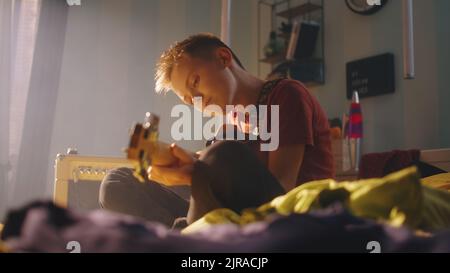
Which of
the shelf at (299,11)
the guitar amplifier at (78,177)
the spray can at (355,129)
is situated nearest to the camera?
the guitar amplifier at (78,177)

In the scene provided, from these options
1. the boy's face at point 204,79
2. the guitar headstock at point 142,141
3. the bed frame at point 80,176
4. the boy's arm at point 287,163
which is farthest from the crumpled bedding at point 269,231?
the bed frame at point 80,176

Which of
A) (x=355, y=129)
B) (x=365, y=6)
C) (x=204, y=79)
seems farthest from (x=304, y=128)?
(x=365, y=6)

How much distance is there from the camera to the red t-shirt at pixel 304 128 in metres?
0.98

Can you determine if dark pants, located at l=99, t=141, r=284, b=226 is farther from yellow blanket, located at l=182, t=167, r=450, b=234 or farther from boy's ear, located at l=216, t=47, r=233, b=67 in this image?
boy's ear, located at l=216, t=47, r=233, b=67

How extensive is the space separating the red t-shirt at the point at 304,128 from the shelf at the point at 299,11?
1.67m

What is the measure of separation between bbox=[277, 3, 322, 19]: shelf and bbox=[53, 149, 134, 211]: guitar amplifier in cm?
153

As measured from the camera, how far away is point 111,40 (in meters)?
2.59

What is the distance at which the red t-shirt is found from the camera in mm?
976

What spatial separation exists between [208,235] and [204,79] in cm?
72

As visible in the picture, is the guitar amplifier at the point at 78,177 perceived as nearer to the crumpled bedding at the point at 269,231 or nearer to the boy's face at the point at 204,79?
the boy's face at the point at 204,79

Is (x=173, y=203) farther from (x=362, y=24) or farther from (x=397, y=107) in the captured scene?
(x=362, y=24)

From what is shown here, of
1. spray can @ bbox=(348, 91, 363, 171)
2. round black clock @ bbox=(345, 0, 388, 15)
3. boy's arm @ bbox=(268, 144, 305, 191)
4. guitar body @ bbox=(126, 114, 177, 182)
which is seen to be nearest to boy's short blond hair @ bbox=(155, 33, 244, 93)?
boy's arm @ bbox=(268, 144, 305, 191)

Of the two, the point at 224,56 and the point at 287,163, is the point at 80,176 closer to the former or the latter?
the point at 224,56

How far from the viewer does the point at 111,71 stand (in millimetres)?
2574
